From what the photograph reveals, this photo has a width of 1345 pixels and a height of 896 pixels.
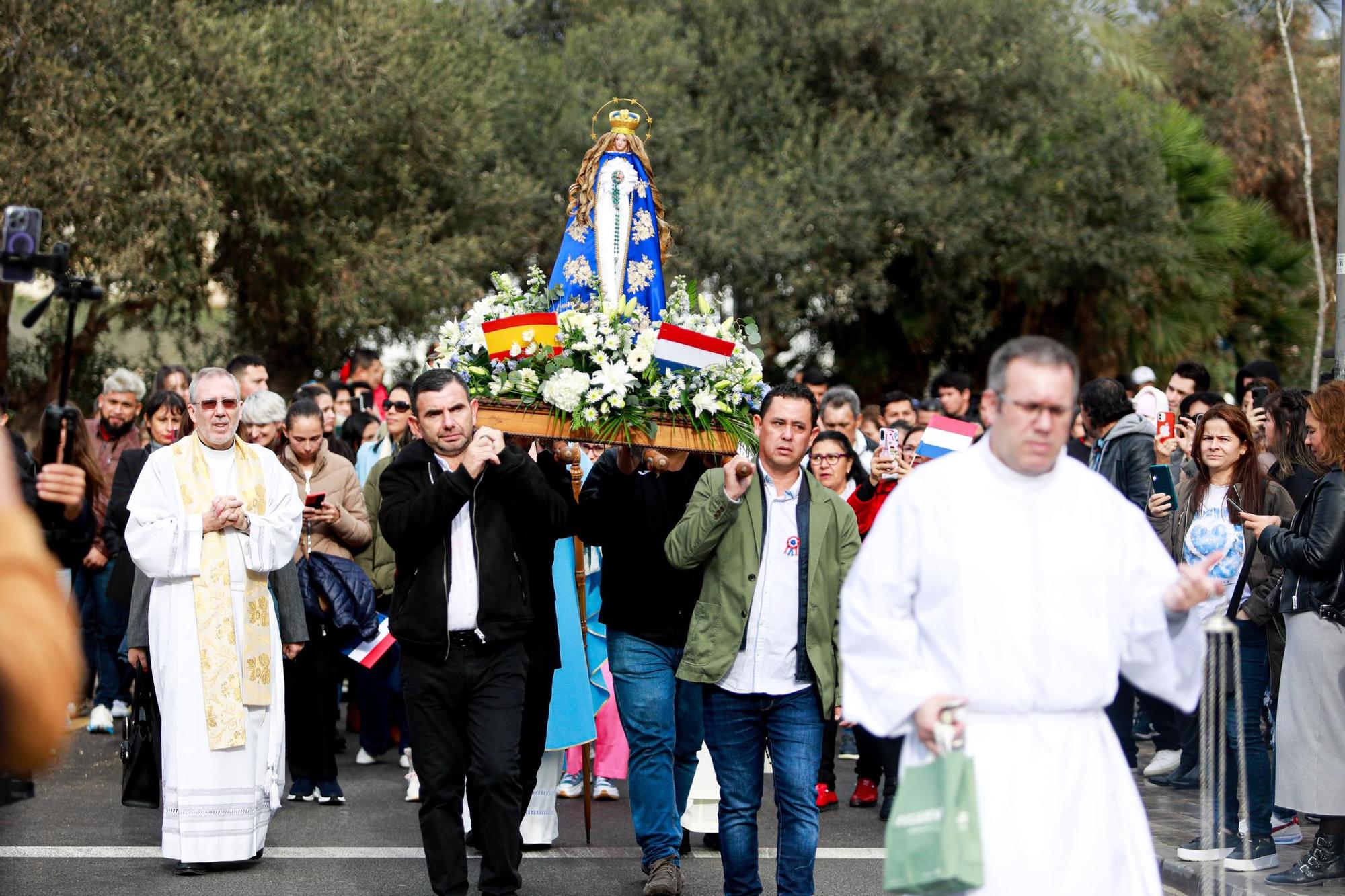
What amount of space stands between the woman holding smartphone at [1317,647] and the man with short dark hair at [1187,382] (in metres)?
4.07

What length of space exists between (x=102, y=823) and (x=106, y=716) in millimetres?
2896

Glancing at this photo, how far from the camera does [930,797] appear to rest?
4246mm

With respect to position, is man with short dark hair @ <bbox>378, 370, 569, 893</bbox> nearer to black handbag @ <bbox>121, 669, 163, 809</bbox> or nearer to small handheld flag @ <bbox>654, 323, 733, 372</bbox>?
small handheld flag @ <bbox>654, 323, 733, 372</bbox>

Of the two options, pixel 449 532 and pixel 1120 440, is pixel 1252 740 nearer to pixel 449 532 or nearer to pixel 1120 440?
pixel 1120 440

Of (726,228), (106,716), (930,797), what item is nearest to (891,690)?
(930,797)

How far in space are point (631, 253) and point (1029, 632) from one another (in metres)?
4.41

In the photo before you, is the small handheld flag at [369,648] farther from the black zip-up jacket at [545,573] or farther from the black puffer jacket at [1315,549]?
the black puffer jacket at [1315,549]

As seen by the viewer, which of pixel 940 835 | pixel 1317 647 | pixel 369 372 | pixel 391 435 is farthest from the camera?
pixel 369 372

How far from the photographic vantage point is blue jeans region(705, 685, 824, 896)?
20.9 feet

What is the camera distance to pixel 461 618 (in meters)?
6.80

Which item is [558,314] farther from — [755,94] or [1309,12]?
[1309,12]

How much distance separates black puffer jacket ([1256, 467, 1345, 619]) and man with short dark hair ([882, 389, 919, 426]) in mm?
5259

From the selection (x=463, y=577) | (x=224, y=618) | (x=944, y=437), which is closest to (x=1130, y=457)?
(x=944, y=437)

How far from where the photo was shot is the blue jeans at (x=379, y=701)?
10.5 meters
